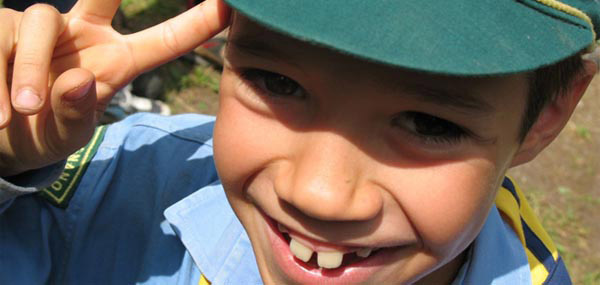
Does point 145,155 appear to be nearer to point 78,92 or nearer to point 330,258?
point 78,92

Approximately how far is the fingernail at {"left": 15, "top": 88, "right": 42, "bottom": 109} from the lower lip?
45 cm

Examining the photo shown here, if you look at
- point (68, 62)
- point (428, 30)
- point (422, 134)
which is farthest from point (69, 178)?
point (428, 30)

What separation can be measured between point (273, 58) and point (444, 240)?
428 mm

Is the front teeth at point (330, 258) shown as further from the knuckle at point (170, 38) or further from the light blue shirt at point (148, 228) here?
the knuckle at point (170, 38)

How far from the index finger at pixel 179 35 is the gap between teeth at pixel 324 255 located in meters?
0.44

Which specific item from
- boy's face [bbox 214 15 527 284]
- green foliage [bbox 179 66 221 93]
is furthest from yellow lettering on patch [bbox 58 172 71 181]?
green foliage [bbox 179 66 221 93]

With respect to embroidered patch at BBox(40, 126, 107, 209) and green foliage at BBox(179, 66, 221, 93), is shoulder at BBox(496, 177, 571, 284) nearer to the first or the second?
embroidered patch at BBox(40, 126, 107, 209)

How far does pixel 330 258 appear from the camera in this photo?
45.8 inches

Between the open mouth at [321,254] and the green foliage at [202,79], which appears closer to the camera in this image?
the open mouth at [321,254]

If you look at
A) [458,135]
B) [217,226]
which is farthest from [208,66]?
[458,135]

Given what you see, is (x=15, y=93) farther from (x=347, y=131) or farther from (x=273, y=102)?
→ (x=347, y=131)

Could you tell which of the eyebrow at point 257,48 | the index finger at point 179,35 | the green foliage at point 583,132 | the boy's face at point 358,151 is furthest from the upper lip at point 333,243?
the green foliage at point 583,132

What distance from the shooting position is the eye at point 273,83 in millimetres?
1112

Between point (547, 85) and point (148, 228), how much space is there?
981mm
